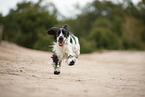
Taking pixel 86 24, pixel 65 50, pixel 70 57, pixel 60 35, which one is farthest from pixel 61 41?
pixel 86 24

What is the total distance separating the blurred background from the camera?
28.7 metres

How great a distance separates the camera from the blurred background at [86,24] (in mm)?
28719

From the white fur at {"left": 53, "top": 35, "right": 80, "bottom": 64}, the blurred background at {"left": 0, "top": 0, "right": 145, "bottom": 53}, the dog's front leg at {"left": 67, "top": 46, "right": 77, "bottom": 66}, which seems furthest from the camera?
the blurred background at {"left": 0, "top": 0, "right": 145, "bottom": 53}

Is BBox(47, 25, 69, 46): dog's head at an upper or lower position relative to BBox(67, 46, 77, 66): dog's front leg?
upper

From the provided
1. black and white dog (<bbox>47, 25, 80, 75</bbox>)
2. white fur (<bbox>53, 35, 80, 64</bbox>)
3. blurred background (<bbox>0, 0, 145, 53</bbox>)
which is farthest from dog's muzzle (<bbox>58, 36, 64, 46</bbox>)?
blurred background (<bbox>0, 0, 145, 53</bbox>)

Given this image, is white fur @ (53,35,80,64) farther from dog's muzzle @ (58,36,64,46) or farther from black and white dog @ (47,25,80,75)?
dog's muzzle @ (58,36,64,46)

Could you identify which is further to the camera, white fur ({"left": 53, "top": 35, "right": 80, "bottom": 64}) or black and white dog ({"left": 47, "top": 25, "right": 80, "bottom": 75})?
white fur ({"left": 53, "top": 35, "right": 80, "bottom": 64})

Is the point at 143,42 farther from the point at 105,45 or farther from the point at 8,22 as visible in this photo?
the point at 8,22

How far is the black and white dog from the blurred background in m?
18.7

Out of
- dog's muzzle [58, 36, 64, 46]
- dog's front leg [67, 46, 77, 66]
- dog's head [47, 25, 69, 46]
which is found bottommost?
dog's front leg [67, 46, 77, 66]

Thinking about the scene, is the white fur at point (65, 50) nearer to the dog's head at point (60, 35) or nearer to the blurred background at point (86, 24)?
the dog's head at point (60, 35)

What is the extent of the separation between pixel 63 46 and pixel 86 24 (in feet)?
162

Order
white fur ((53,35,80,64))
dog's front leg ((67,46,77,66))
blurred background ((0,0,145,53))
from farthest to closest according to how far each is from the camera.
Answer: blurred background ((0,0,145,53)) → white fur ((53,35,80,64)) → dog's front leg ((67,46,77,66))

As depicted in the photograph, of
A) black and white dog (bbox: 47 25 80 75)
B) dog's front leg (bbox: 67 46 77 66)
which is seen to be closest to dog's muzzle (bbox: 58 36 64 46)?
black and white dog (bbox: 47 25 80 75)
